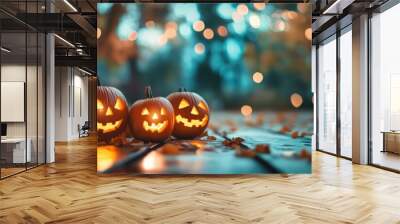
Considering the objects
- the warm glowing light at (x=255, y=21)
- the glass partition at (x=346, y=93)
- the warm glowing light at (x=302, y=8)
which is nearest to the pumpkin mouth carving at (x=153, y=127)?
the warm glowing light at (x=255, y=21)

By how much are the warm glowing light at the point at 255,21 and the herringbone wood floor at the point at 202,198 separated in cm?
247

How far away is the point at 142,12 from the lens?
5.85 meters

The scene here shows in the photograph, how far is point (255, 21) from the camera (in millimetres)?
5871

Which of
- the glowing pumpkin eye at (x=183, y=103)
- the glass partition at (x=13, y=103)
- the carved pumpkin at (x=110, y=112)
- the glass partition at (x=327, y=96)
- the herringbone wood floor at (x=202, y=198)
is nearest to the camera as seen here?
the herringbone wood floor at (x=202, y=198)

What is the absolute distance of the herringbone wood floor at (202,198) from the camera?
12.2 ft

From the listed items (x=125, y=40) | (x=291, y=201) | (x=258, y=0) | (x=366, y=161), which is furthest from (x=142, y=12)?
(x=366, y=161)

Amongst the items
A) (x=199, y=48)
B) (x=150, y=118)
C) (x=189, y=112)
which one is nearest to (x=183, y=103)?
(x=189, y=112)

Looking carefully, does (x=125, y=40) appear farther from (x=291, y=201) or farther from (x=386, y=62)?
(x=386, y=62)

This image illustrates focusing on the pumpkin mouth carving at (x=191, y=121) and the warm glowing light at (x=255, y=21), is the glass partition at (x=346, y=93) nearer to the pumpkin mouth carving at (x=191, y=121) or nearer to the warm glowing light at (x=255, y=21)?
the warm glowing light at (x=255, y=21)

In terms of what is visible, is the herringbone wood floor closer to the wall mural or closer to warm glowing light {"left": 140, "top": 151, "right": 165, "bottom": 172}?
warm glowing light {"left": 140, "top": 151, "right": 165, "bottom": 172}

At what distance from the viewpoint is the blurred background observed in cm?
582

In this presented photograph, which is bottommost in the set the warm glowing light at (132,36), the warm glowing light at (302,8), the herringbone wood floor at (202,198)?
the herringbone wood floor at (202,198)

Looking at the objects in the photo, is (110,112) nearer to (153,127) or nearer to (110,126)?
(110,126)

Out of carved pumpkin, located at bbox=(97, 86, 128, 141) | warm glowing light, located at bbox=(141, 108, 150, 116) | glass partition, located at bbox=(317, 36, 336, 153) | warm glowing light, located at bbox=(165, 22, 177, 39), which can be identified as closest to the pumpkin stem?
warm glowing light, located at bbox=(141, 108, 150, 116)
